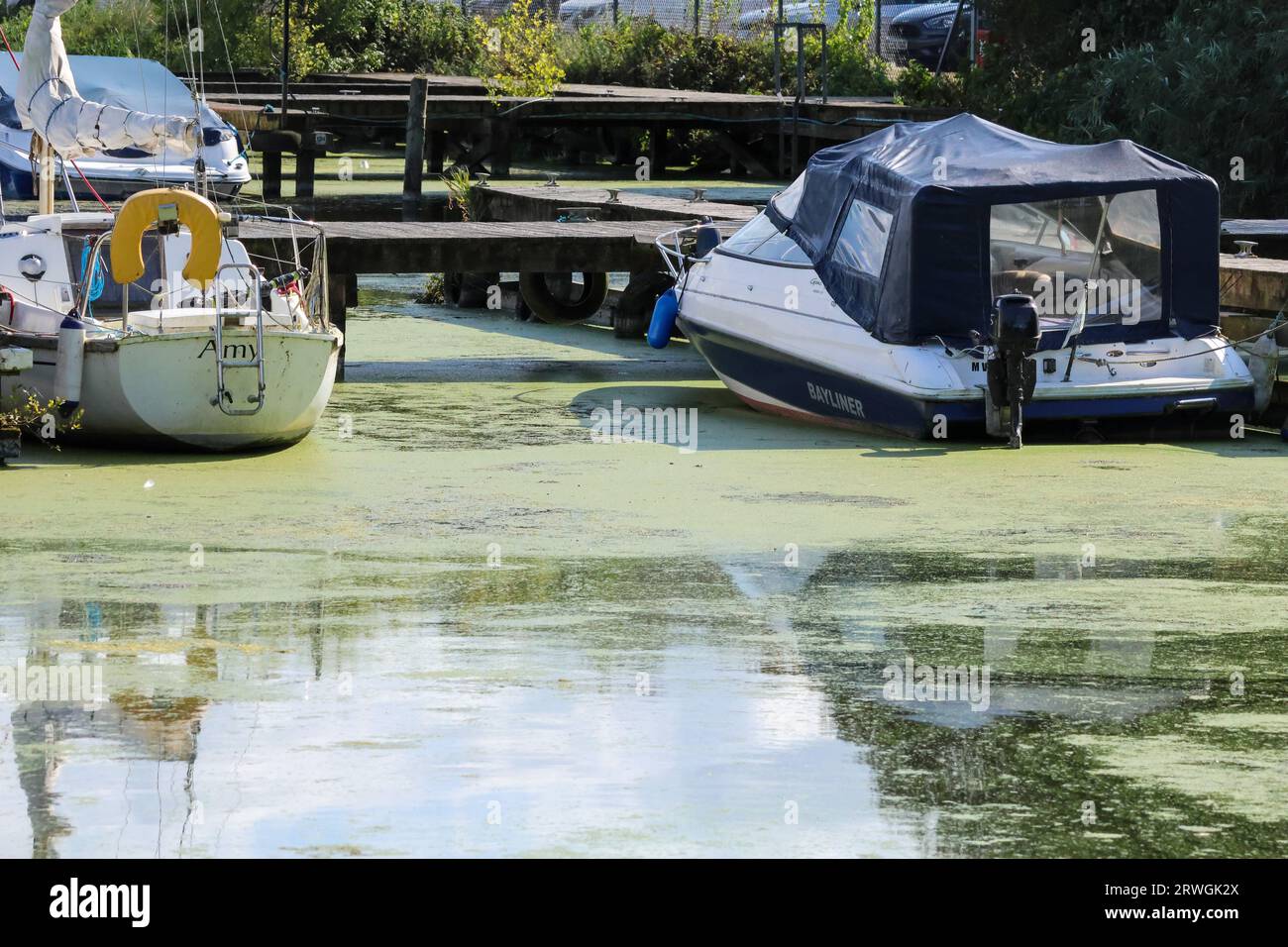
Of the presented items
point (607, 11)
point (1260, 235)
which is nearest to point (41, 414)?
point (1260, 235)

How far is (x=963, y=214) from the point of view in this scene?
12.6 m

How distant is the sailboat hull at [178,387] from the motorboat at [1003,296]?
3.27 m

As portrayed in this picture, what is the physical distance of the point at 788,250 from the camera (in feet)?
45.4


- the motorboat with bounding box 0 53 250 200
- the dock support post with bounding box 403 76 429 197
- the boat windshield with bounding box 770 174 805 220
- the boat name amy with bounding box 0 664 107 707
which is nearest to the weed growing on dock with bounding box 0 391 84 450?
the boat name amy with bounding box 0 664 107 707

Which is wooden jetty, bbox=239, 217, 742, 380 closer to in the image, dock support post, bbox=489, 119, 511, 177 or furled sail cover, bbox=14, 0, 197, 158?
furled sail cover, bbox=14, 0, 197, 158

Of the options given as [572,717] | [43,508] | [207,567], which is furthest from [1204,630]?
[43,508]

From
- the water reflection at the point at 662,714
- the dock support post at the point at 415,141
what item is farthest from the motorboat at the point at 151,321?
the dock support post at the point at 415,141

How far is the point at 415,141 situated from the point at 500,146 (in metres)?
5.07

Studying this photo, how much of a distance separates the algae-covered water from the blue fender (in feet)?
7.87

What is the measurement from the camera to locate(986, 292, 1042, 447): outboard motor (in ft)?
39.4

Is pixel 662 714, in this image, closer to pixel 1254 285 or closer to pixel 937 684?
pixel 937 684

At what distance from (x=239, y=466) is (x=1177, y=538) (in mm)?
5022
